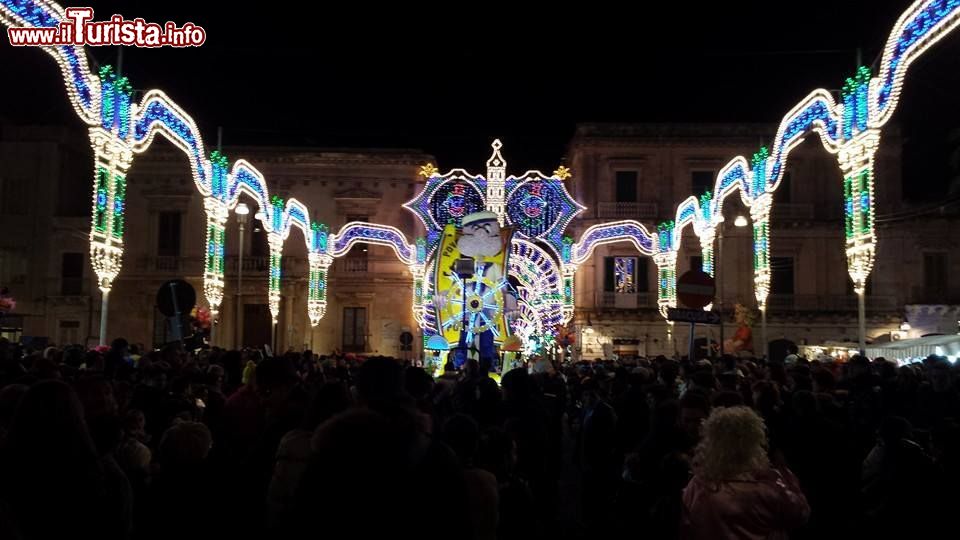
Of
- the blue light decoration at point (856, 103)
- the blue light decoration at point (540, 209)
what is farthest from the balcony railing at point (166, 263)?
the blue light decoration at point (856, 103)

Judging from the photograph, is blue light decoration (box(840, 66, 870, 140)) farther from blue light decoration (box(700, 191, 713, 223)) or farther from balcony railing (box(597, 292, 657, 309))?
balcony railing (box(597, 292, 657, 309))

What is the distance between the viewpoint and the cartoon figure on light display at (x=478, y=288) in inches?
776

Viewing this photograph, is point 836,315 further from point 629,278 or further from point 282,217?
point 282,217

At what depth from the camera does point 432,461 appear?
107 inches

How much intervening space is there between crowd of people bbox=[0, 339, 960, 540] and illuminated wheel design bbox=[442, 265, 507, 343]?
1063 cm

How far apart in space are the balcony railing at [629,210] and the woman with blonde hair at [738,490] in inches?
1399

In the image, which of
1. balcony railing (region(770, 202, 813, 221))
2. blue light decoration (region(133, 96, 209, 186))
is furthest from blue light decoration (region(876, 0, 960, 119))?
balcony railing (region(770, 202, 813, 221))

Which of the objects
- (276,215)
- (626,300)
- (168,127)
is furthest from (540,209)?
(626,300)

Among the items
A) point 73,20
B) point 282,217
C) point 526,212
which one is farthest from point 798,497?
point 526,212

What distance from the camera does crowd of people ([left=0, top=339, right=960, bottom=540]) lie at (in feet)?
8.55

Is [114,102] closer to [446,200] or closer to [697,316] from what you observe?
[697,316]

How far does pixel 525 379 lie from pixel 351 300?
1333 inches

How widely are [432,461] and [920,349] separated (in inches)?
769

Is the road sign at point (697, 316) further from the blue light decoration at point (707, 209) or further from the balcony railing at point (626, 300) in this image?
the balcony railing at point (626, 300)
